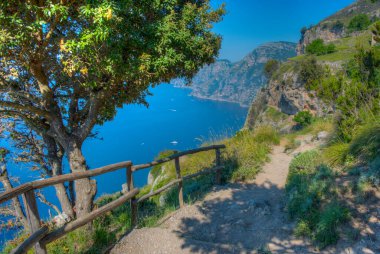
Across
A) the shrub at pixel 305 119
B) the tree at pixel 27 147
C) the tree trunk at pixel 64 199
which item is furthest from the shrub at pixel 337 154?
the shrub at pixel 305 119

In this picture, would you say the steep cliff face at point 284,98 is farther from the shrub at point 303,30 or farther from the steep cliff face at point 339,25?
the shrub at point 303,30

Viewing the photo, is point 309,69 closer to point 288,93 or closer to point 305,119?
point 288,93

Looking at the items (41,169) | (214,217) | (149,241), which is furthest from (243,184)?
(41,169)

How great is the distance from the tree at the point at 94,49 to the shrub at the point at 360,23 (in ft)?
323

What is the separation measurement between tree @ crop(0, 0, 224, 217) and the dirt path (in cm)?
247

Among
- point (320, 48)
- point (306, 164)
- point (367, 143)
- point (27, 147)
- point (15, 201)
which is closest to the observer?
point (367, 143)

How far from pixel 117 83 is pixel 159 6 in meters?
1.86

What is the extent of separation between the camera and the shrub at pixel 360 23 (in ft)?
292

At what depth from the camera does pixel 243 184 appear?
999 centimetres

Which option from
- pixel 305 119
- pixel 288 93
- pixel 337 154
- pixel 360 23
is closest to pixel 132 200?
pixel 337 154

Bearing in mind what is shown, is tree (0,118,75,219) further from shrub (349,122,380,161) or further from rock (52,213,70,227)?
shrub (349,122,380,161)

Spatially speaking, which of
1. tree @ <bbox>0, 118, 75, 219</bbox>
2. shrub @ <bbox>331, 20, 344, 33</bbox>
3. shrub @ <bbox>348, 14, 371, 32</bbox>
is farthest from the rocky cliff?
shrub @ <bbox>331, 20, 344, 33</bbox>

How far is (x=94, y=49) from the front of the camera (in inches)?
213

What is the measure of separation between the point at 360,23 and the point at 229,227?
10445 cm
